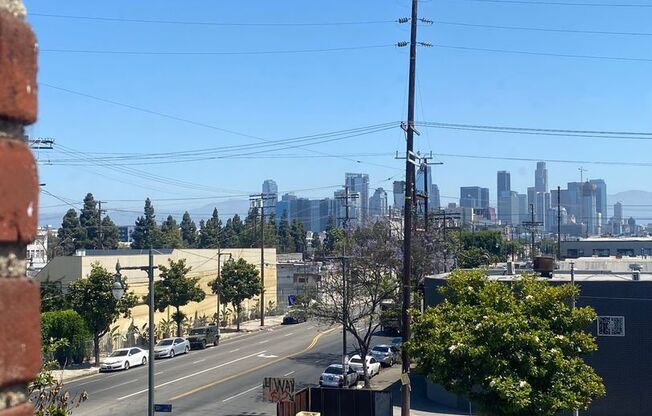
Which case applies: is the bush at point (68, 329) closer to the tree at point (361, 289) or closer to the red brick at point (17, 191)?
the tree at point (361, 289)

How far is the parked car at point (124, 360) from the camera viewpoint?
39625 millimetres

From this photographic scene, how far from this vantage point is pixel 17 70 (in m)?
1.50

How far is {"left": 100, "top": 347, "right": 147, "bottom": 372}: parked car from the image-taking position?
130 ft

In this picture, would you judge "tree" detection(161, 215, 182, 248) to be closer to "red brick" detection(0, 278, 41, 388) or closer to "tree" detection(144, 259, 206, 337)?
"tree" detection(144, 259, 206, 337)

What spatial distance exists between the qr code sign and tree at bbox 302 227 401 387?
9.82 metres

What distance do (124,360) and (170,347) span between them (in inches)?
211

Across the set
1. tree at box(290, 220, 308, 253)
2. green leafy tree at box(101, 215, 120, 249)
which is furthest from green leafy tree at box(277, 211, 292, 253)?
green leafy tree at box(101, 215, 120, 249)

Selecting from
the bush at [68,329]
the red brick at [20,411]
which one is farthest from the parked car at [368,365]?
the red brick at [20,411]

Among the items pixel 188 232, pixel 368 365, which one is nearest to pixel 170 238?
pixel 188 232

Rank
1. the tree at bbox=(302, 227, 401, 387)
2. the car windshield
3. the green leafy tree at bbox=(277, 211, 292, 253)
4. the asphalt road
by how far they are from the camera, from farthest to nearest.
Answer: the green leafy tree at bbox=(277, 211, 292, 253)
the car windshield
the tree at bbox=(302, 227, 401, 387)
the asphalt road

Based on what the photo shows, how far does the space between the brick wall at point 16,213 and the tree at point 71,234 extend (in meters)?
96.5

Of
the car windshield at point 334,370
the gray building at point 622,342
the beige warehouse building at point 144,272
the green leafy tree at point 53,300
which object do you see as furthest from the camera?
the beige warehouse building at point 144,272

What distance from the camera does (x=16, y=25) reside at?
5.02 feet

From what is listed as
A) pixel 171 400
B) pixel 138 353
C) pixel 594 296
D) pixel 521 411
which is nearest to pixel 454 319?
pixel 521 411
